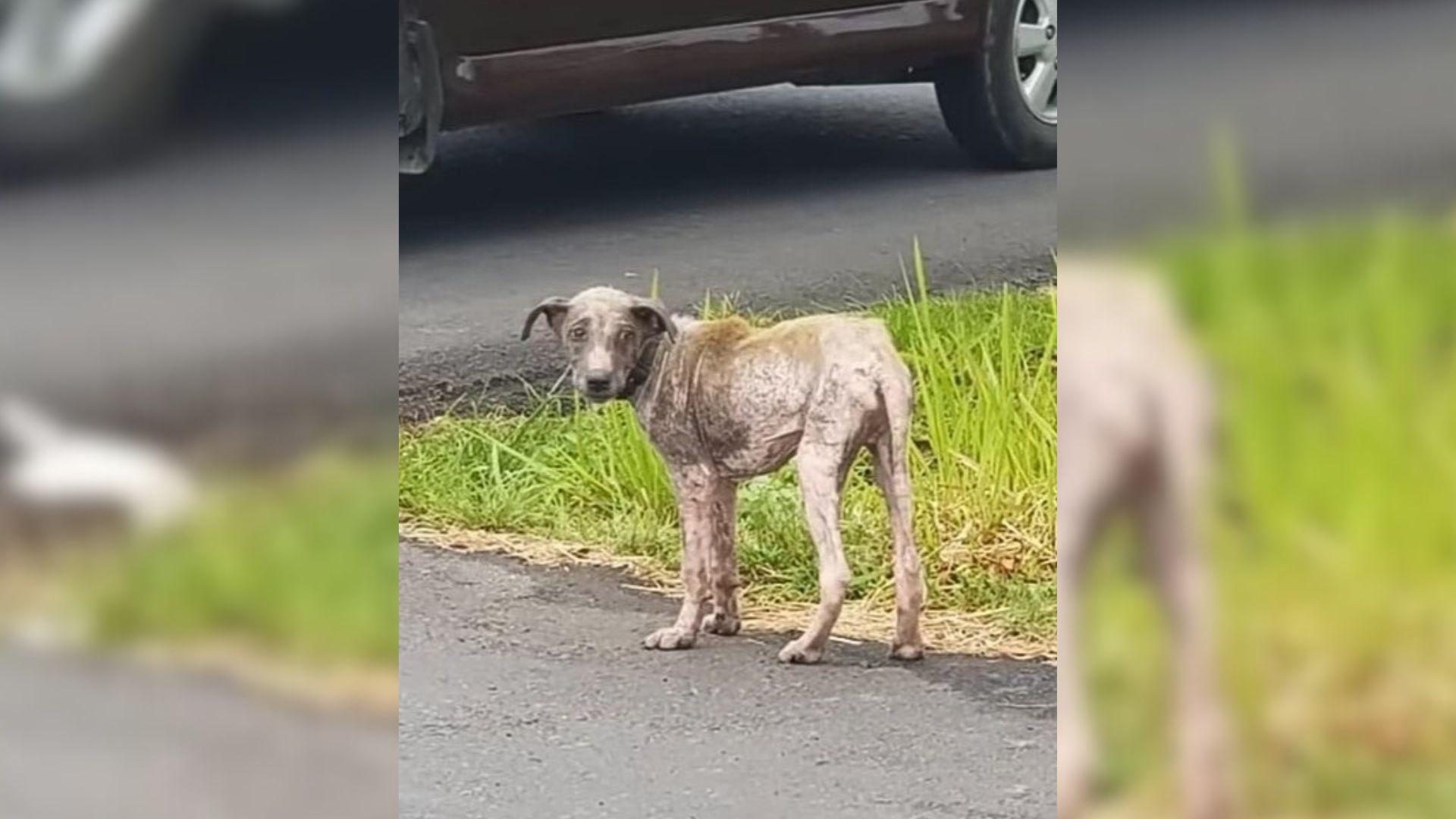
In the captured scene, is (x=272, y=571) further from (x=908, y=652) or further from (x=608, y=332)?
(x=908, y=652)

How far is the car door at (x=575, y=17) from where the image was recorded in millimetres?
4523

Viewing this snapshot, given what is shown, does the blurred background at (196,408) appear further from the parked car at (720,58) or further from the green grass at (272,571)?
the parked car at (720,58)

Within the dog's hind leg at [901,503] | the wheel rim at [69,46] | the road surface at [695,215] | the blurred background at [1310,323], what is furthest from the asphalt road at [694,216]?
the wheel rim at [69,46]

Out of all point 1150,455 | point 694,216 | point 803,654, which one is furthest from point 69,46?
point 1150,455

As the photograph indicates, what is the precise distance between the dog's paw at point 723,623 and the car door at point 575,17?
1285 mm

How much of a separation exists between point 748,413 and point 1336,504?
1221mm

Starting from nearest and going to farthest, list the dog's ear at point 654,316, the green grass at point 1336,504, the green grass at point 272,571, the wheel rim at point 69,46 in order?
the green grass at point 1336,504 → the wheel rim at point 69,46 → the green grass at point 272,571 → the dog's ear at point 654,316

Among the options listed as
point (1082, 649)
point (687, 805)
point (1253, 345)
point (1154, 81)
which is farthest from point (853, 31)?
point (687, 805)

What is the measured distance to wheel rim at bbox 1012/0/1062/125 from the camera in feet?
15.2

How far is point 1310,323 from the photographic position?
4137mm

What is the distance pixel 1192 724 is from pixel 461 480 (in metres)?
1.66

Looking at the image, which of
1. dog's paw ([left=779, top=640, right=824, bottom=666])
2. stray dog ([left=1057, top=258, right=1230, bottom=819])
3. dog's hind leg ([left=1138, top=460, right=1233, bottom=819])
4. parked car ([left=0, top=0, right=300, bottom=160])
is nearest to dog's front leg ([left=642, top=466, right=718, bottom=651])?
dog's paw ([left=779, top=640, right=824, bottom=666])

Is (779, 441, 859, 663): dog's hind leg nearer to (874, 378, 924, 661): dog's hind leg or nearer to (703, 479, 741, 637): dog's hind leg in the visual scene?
(874, 378, 924, 661): dog's hind leg

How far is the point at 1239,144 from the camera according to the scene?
4.16 m
